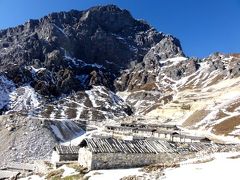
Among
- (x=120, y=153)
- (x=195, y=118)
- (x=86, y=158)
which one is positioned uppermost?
(x=195, y=118)

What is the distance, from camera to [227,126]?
494 ft

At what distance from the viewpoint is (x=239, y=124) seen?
148 meters

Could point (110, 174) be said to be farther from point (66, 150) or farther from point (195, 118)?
point (195, 118)

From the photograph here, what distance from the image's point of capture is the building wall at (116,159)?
4578 cm

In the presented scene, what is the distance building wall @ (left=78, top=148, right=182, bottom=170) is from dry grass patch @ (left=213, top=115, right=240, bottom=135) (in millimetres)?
95341

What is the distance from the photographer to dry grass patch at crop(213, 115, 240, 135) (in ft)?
473

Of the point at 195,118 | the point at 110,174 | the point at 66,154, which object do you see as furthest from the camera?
the point at 195,118

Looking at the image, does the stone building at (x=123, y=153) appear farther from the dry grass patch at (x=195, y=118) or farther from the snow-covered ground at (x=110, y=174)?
the dry grass patch at (x=195, y=118)

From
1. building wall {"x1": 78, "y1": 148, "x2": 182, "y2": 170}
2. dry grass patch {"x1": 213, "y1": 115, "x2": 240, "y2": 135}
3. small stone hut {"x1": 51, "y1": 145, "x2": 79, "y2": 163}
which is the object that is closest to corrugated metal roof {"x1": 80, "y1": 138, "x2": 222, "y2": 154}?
building wall {"x1": 78, "y1": 148, "x2": 182, "y2": 170}

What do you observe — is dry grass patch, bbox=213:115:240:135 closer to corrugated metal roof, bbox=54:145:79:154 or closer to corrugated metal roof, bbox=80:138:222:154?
corrugated metal roof, bbox=54:145:79:154

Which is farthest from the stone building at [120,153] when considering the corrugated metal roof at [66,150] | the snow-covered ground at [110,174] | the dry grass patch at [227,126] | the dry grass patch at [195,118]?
the dry grass patch at [195,118]

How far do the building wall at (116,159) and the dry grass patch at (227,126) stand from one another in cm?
9534

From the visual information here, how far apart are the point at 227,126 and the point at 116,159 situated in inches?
4414

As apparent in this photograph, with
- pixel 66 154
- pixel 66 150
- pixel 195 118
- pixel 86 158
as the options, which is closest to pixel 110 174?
pixel 86 158
